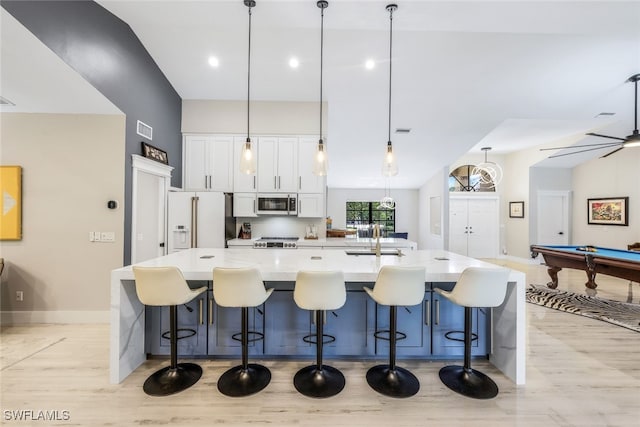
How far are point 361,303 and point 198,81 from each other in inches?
160

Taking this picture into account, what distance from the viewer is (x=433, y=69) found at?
13.5 feet

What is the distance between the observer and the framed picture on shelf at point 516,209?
316 inches

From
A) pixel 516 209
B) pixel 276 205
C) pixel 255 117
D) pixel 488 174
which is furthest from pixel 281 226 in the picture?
pixel 516 209

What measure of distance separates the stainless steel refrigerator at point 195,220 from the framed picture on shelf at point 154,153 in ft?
1.69

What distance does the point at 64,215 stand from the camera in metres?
3.53

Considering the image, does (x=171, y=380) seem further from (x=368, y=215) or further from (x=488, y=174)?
(x=488, y=174)

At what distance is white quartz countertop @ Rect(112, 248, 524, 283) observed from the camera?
231cm

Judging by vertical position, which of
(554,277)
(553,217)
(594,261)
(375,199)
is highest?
→ (375,199)

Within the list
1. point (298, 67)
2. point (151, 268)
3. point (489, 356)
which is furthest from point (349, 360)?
point (298, 67)

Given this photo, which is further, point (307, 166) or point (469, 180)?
point (469, 180)

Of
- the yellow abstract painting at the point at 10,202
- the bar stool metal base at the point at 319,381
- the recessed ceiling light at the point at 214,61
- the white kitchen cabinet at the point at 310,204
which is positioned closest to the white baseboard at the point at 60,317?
the yellow abstract painting at the point at 10,202

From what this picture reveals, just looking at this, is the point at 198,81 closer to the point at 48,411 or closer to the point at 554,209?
the point at 48,411

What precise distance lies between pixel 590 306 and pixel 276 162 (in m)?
5.20

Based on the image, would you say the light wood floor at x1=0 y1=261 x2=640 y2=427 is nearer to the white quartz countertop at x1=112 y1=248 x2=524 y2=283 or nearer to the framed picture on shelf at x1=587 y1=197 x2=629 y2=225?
the white quartz countertop at x1=112 y1=248 x2=524 y2=283
